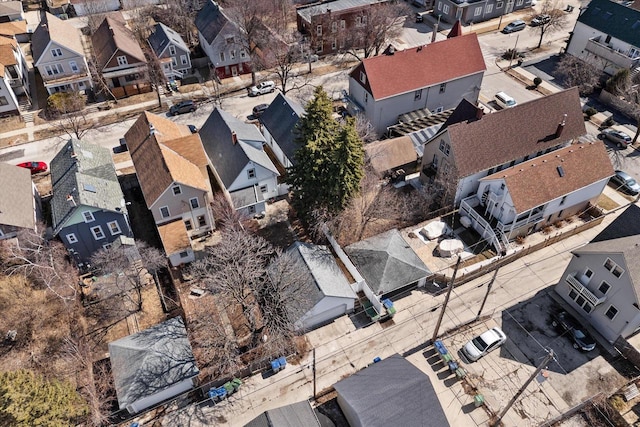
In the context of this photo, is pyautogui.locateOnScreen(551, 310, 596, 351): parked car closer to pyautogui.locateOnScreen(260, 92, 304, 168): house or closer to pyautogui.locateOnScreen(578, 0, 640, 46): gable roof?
pyautogui.locateOnScreen(260, 92, 304, 168): house

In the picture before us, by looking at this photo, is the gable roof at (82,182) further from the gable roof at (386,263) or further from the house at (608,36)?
the house at (608,36)

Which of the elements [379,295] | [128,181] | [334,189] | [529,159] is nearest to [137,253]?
[128,181]

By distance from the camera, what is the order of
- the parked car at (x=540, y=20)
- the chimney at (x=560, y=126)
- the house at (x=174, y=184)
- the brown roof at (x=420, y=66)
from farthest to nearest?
the parked car at (x=540, y=20)
the brown roof at (x=420, y=66)
the chimney at (x=560, y=126)
the house at (x=174, y=184)

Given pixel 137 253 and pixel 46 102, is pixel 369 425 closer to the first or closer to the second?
pixel 137 253

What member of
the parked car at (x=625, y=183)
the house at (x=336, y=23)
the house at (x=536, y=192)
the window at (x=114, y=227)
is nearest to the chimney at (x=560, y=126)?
the house at (x=536, y=192)

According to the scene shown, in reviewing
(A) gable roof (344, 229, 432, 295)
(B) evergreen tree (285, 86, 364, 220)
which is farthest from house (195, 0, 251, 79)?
(A) gable roof (344, 229, 432, 295)

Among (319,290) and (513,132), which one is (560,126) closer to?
(513,132)
